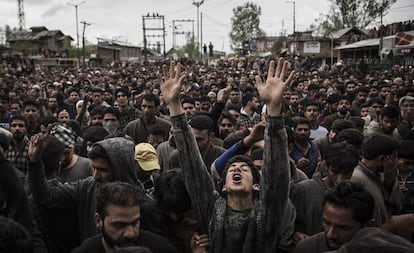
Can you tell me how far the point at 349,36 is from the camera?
43031 millimetres

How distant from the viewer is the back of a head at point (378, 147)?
354 centimetres

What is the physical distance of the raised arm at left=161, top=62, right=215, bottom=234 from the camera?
2.80m

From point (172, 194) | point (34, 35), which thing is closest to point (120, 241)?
point (172, 194)

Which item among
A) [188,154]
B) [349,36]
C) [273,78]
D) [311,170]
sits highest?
[349,36]

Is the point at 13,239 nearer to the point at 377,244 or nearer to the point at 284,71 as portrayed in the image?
the point at 377,244

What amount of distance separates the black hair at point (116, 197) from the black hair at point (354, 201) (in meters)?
1.10

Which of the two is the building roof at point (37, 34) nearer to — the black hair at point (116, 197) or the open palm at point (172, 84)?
the open palm at point (172, 84)

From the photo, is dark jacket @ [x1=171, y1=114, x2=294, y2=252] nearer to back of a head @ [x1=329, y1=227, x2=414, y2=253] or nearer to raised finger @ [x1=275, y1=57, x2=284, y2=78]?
raised finger @ [x1=275, y1=57, x2=284, y2=78]

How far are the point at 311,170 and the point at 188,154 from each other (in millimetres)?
2412

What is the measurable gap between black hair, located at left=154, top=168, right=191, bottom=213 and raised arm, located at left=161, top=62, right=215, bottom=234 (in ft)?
0.18

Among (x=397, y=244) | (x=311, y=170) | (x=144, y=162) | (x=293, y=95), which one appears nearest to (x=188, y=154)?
(x=144, y=162)

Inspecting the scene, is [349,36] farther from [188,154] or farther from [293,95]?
[188,154]

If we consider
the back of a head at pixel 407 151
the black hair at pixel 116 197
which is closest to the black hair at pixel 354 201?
the black hair at pixel 116 197

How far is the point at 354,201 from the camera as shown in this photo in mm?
2592
